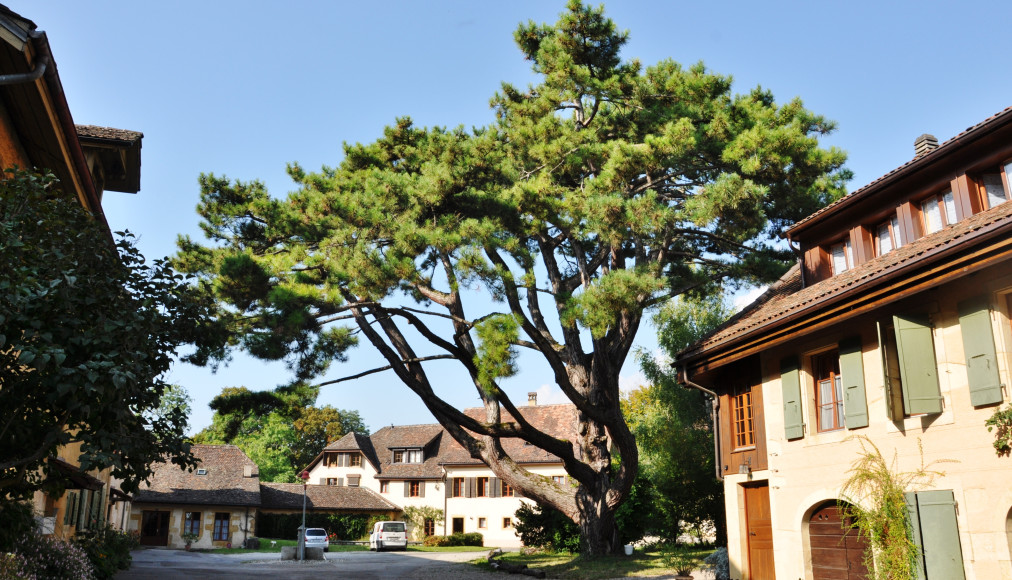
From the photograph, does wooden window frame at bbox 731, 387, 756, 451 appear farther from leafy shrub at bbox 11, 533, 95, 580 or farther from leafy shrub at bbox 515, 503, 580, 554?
leafy shrub at bbox 515, 503, 580, 554

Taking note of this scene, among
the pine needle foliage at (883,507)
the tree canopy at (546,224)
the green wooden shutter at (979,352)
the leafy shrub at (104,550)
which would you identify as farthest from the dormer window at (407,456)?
the green wooden shutter at (979,352)

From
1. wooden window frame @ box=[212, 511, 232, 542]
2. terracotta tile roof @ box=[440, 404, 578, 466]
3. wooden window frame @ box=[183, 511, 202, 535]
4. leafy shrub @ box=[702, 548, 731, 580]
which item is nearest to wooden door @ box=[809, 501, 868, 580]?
leafy shrub @ box=[702, 548, 731, 580]

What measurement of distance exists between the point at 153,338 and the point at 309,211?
30.9 ft

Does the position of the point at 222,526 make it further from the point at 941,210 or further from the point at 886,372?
the point at 941,210

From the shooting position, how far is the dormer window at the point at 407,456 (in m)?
52.3

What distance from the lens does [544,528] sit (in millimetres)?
31531

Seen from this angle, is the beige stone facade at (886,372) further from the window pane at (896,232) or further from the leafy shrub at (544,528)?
the leafy shrub at (544,528)

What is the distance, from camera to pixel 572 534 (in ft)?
98.1

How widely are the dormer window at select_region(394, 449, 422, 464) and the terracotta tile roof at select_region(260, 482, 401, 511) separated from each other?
2776mm

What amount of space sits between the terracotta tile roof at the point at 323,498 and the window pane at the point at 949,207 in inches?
1694

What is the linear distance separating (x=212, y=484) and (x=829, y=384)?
4068 cm

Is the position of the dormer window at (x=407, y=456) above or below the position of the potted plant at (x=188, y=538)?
above

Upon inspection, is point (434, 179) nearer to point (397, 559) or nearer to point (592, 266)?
point (592, 266)

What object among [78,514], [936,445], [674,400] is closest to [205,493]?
[78,514]
